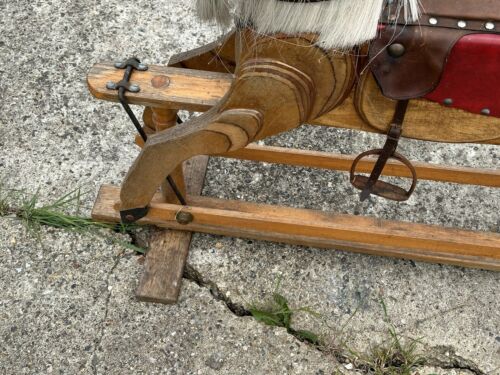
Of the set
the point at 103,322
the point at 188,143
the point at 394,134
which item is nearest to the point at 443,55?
the point at 394,134

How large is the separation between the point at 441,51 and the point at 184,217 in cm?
90

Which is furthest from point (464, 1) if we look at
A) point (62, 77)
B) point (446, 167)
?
point (62, 77)

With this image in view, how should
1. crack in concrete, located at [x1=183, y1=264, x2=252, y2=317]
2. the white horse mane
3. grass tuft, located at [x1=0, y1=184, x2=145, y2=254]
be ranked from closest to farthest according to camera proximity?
the white horse mane → crack in concrete, located at [x1=183, y1=264, x2=252, y2=317] → grass tuft, located at [x1=0, y1=184, x2=145, y2=254]

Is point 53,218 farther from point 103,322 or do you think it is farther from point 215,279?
point 215,279

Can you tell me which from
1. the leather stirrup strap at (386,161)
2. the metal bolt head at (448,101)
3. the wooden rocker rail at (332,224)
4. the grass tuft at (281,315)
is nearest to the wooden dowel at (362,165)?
the wooden rocker rail at (332,224)

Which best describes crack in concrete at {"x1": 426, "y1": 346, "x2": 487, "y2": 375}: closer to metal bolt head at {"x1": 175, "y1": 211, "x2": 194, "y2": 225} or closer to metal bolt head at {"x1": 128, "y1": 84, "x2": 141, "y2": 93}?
metal bolt head at {"x1": 175, "y1": 211, "x2": 194, "y2": 225}

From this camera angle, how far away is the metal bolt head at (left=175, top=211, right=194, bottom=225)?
5.52 feet

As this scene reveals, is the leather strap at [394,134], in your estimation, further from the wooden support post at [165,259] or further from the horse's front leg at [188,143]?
the wooden support post at [165,259]

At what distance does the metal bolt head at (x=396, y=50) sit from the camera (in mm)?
1069

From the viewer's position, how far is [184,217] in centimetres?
169

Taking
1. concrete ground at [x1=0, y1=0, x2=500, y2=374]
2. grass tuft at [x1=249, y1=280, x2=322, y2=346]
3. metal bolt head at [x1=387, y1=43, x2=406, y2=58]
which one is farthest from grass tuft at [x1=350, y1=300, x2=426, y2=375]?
metal bolt head at [x1=387, y1=43, x2=406, y2=58]

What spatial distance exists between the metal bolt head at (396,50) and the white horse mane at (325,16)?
49 mm

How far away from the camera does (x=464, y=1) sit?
1070mm

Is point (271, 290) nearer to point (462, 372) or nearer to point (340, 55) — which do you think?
point (462, 372)
